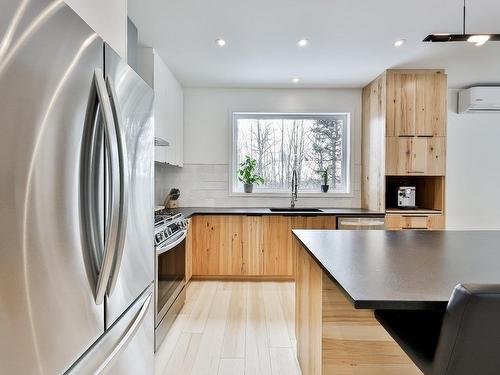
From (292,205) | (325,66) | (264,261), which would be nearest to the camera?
(325,66)

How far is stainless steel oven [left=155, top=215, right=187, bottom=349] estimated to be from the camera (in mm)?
2275

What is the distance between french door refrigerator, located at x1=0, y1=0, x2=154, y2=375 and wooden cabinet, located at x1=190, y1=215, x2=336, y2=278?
266 centimetres

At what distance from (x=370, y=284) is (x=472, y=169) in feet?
14.2

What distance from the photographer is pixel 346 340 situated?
1.48 meters

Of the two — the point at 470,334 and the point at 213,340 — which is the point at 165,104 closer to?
the point at 213,340

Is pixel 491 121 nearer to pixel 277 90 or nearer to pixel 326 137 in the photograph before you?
pixel 326 137

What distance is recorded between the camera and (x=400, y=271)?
1208mm

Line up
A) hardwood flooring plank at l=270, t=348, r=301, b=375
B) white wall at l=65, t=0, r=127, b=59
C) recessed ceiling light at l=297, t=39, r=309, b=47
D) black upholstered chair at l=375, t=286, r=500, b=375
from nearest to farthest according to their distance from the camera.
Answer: black upholstered chair at l=375, t=286, r=500, b=375 < white wall at l=65, t=0, r=127, b=59 < hardwood flooring plank at l=270, t=348, r=301, b=375 < recessed ceiling light at l=297, t=39, r=309, b=47

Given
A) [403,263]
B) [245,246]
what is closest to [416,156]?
[245,246]

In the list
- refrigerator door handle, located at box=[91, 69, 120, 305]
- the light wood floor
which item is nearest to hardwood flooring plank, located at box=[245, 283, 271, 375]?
the light wood floor

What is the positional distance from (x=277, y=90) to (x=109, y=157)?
3809 mm

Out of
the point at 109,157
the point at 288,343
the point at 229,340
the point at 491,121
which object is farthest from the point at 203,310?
the point at 491,121

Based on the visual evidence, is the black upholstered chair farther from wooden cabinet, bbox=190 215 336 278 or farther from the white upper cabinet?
wooden cabinet, bbox=190 215 336 278

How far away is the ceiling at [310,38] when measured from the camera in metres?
2.40
